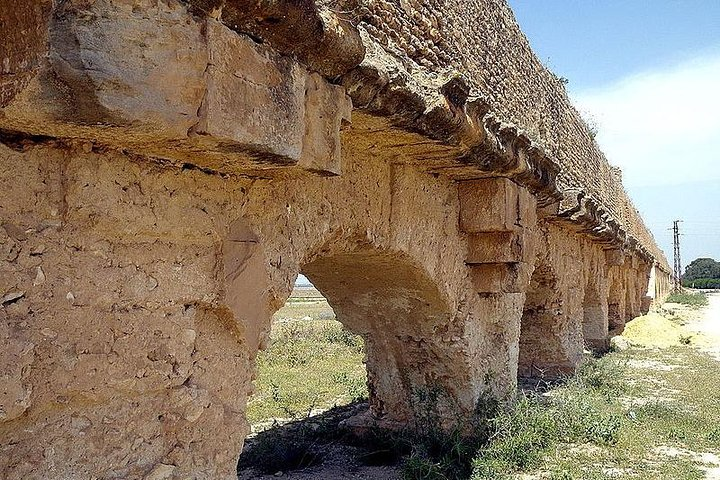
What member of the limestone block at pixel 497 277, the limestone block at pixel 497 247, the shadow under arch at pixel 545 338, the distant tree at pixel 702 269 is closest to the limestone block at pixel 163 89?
the limestone block at pixel 497 247

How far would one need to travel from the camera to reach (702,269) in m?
79.5

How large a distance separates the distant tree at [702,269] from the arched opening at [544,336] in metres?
76.3

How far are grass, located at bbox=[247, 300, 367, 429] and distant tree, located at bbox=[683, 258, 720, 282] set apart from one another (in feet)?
245

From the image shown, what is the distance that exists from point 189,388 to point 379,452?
3.41 meters

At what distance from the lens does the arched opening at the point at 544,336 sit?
29.3 feet

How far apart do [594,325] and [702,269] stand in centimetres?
7748

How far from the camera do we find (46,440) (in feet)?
6.53

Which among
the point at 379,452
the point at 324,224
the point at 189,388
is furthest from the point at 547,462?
the point at 189,388

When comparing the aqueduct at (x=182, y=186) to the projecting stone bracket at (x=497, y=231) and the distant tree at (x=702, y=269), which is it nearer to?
the projecting stone bracket at (x=497, y=231)

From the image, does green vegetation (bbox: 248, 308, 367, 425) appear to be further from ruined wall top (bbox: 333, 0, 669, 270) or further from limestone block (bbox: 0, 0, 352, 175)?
limestone block (bbox: 0, 0, 352, 175)

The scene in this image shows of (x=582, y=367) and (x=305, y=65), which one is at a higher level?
(x=305, y=65)

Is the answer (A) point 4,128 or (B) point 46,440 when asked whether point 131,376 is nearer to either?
(B) point 46,440

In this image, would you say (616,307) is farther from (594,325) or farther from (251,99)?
(251,99)

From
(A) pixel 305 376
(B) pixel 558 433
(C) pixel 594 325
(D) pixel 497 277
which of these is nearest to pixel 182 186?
(D) pixel 497 277
